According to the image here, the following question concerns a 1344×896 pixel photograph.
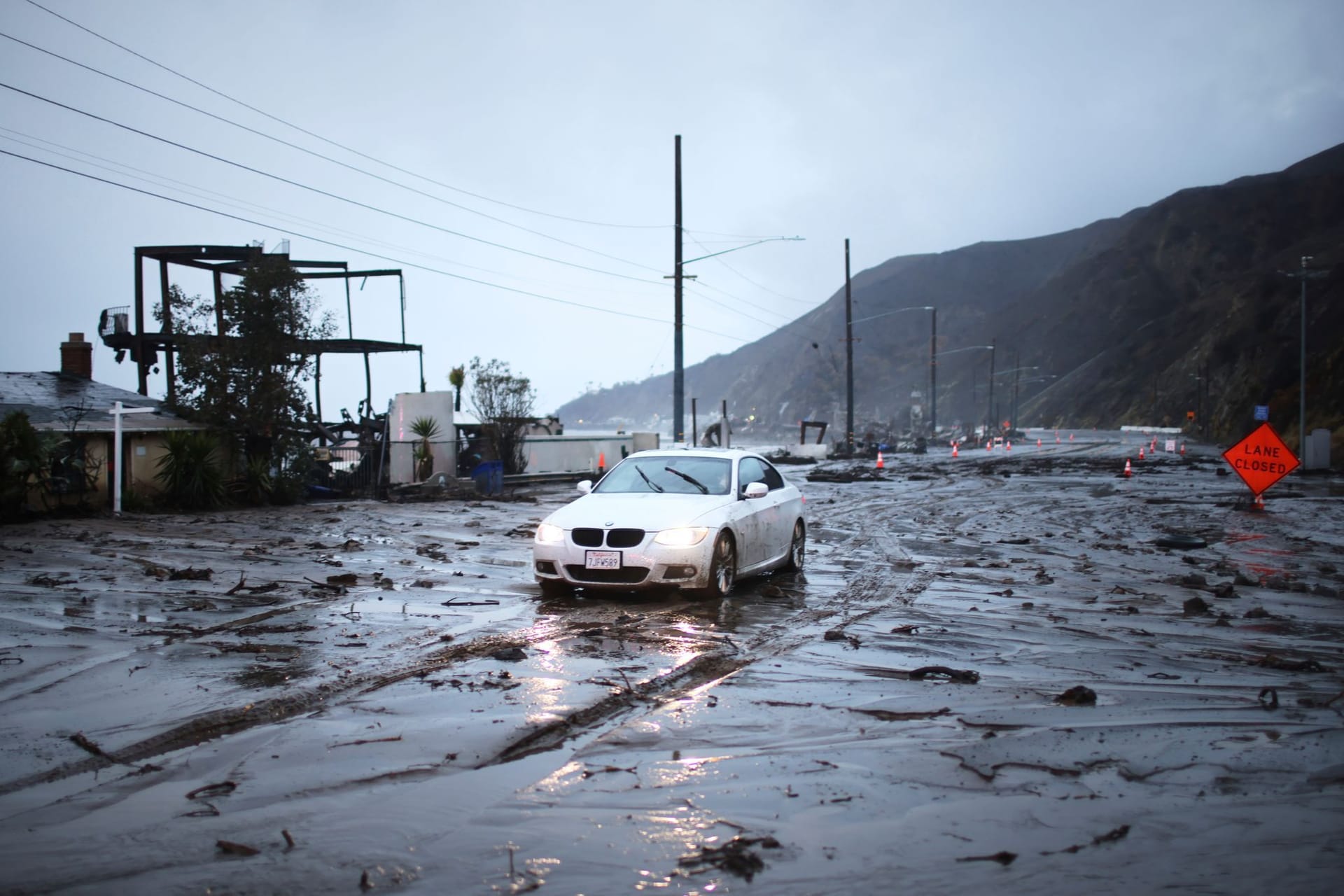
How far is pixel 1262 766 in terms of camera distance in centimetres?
498

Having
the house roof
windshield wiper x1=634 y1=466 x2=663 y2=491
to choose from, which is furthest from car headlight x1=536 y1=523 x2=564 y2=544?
the house roof

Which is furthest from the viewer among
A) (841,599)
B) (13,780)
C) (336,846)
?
(841,599)

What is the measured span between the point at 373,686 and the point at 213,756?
1463 millimetres

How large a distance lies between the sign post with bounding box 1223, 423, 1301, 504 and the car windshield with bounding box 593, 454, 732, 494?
1337 cm

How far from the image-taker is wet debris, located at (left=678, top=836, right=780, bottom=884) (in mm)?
3686

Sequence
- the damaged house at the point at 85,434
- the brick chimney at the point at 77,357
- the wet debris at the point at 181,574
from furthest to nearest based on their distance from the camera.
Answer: the brick chimney at the point at 77,357 → the damaged house at the point at 85,434 → the wet debris at the point at 181,574

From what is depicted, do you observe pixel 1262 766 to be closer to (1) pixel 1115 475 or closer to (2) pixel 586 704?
(2) pixel 586 704

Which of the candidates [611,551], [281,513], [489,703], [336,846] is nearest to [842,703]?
[489,703]

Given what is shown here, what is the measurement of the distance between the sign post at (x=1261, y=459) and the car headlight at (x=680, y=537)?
14.5 metres

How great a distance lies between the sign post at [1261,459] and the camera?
20.0 meters

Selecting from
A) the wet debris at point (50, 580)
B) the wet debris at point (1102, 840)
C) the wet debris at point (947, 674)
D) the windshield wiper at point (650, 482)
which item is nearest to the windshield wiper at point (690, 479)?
the windshield wiper at point (650, 482)

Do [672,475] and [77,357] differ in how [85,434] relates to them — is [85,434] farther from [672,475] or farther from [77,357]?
[672,475]

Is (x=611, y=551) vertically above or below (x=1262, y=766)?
above

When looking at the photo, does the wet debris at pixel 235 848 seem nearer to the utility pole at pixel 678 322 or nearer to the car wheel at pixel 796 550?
the car wheel at pixel 796 550
